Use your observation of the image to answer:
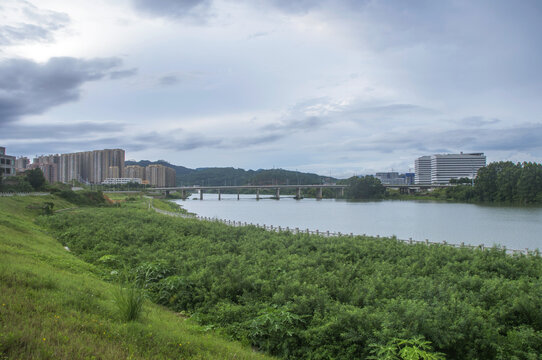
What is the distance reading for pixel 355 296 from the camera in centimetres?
1033

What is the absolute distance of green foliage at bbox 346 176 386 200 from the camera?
127 m

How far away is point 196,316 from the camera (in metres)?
10.5

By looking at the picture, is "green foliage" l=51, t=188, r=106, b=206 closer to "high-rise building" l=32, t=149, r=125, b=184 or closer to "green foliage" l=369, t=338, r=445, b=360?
"green foliage" l=369, t=338, r=445, b=360

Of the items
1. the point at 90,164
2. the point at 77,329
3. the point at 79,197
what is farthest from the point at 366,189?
the point at 90,164

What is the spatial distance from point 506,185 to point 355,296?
324ft

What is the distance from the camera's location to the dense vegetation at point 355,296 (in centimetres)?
798

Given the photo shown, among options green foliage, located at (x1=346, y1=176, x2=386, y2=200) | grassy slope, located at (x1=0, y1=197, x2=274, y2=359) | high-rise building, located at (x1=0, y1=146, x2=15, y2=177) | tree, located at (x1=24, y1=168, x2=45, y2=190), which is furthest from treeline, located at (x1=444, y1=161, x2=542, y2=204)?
high-rise building, located at (x1=0, y1=146, x2=15, y2=177)

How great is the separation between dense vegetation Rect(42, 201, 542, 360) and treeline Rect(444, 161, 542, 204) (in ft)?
284

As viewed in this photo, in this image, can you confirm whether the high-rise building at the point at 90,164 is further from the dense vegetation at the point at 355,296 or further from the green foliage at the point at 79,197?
the dense vegetation at the point at 355,296

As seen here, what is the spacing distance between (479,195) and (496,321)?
10558cm

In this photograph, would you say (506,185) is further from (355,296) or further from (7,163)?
(7,163)

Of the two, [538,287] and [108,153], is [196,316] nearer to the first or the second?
[538,287]

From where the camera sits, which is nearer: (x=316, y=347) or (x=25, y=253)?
(x=316, y=347)

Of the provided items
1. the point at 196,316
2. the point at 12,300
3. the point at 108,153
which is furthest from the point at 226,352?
the point at 108,153
